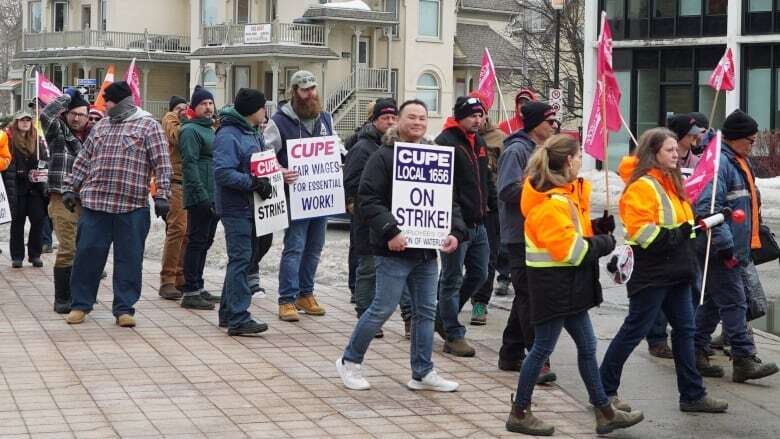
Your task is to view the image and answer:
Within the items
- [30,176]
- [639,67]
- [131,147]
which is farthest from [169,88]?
[131,147]

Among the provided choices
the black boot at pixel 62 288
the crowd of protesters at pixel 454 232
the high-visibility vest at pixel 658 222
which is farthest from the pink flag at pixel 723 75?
the high-visibility vest at pixel 658 222

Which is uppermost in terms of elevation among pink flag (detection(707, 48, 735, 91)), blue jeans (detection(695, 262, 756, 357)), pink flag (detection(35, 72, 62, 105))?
pink flag (detection(707, 48, 735, 91))

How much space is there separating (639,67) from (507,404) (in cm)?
3478

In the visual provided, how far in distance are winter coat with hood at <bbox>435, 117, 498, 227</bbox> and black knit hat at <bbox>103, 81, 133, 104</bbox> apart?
278cm

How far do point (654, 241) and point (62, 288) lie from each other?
18.7ft

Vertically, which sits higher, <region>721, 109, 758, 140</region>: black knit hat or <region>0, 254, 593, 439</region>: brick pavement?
<region>721, 109, 758, 140</region>: black knit hat

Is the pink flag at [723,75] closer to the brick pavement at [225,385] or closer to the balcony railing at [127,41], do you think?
the brick pavement at [225,385]

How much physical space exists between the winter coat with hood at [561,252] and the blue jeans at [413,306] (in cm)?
110

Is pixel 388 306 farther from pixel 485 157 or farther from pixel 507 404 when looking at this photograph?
pixel 485 157

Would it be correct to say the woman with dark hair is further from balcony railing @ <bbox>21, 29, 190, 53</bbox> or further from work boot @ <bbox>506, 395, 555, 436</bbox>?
balcony railing @ <bbox>21, 29, 190, 53</bbox>

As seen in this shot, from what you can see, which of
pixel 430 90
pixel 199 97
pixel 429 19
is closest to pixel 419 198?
pixel 199 97

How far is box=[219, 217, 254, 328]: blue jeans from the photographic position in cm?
1032

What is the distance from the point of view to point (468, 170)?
9.15 m

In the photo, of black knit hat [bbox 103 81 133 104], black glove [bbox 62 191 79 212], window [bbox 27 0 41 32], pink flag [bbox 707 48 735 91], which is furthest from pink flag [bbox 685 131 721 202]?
window [bbox 27 0 41 32]
